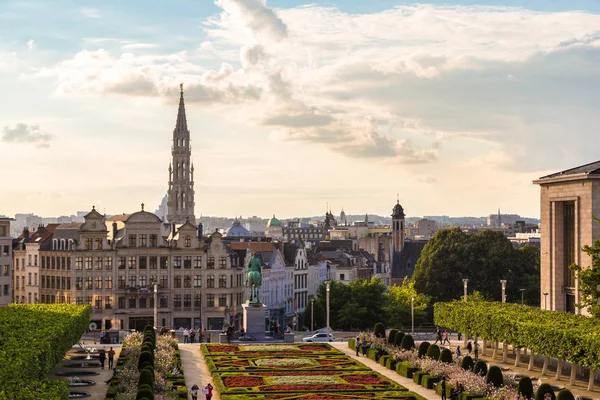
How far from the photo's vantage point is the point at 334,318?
124 meters

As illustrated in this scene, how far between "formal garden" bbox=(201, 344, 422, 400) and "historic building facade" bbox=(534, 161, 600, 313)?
21.2 m

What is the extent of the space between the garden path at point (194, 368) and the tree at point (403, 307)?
3824cm

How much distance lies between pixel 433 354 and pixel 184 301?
5701cm

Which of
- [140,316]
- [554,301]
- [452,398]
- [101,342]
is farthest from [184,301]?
[452,398]

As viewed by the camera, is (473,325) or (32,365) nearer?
(32,365)

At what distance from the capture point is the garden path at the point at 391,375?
206ft

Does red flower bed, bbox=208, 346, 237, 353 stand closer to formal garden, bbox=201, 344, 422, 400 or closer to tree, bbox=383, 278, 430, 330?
formal garden, bbox=201, 344, 422, 400

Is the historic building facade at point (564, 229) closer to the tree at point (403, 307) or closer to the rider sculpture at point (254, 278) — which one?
the rider sculpture at point (254, 278)

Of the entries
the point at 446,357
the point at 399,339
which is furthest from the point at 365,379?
the point at 399,339

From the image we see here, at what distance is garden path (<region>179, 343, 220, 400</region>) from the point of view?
219 ft

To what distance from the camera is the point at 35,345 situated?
59.4 m

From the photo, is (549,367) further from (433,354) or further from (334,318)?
(334,318)

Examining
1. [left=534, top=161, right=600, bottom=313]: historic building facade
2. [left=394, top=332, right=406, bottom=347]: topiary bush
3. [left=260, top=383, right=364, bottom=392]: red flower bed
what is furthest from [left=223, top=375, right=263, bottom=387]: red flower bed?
[left=534, top=161, right=600, bottom=313]: historic building facade


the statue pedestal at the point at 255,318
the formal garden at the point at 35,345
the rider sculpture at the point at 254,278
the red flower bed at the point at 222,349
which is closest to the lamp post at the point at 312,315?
the statue pedestal at the point at 255,318
